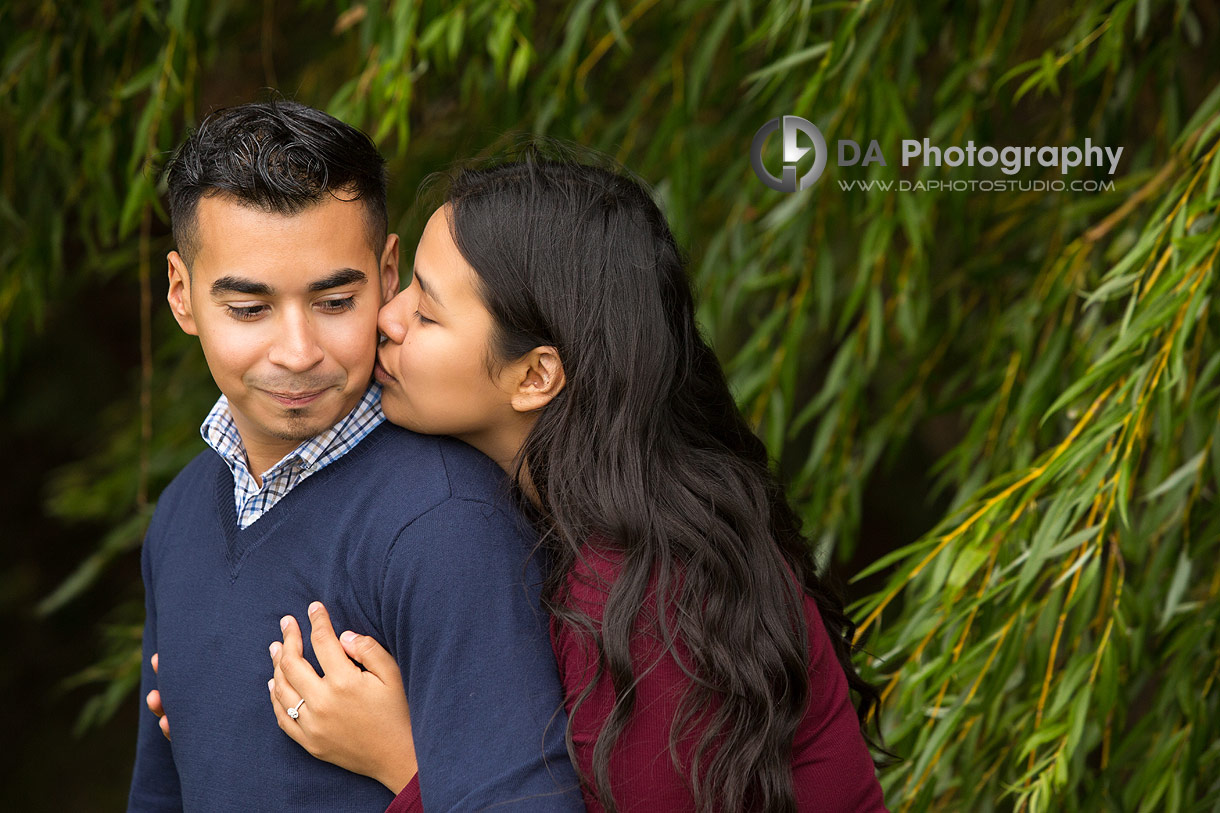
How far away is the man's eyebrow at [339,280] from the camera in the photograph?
123 centimetres

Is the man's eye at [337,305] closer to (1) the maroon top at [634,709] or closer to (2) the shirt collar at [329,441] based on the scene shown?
(2) the shirt collar at [329,441]

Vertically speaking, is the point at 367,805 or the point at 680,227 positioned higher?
the point at 680,227

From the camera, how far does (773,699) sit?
1.22 m

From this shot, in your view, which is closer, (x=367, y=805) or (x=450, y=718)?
(x=450, y=718)

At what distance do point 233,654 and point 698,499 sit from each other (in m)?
0.55

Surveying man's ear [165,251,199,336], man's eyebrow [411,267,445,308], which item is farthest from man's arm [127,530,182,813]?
man's eyebrow [411,267,445,308]

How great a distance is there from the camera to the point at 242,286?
1.22m

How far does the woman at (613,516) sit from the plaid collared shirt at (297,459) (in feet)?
0.10

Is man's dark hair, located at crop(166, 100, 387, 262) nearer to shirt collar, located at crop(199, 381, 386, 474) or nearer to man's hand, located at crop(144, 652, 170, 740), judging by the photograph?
shirt collar, located at crop(199, 381, 386, 474)

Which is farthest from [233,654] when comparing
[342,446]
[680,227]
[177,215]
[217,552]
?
[680,227]

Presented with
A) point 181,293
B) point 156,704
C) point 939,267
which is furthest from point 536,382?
point 939,267

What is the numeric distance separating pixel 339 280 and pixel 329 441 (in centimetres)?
18

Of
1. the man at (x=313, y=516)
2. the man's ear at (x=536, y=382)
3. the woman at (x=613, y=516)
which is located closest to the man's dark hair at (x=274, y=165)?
the man at (x=313, y=516)

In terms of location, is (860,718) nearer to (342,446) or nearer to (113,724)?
(342,446)
